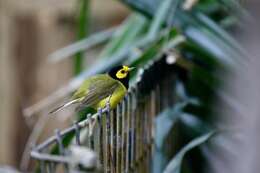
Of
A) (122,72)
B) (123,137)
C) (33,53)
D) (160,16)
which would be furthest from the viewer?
(33,53)

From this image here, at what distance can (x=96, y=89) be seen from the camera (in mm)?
1939

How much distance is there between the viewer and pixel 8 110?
4805 millimetres

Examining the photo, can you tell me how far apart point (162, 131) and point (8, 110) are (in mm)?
2853

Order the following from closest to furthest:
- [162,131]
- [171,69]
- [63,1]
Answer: [162,131], [171,69], [63,1]

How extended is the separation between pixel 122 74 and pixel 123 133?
38 cm

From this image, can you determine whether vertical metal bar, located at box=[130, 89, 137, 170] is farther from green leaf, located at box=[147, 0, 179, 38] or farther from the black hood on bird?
green leaf, located at box=[147, 0, 179, 38]

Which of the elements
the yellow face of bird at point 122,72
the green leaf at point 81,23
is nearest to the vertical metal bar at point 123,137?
the yellow face of bird at point 122,72

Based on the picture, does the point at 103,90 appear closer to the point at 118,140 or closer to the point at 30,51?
the point at 118,140

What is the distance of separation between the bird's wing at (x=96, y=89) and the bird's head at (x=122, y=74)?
0.07 ft

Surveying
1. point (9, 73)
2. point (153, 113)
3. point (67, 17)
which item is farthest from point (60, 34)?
point (153, 113)

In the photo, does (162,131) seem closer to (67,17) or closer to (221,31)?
(221,31)

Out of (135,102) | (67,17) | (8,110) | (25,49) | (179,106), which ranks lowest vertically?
(8,110)

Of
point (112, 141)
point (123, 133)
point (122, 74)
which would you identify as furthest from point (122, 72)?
point (112, 141)

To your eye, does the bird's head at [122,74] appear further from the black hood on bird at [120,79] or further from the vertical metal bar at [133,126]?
the vertical metal bar at [133,126]
